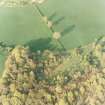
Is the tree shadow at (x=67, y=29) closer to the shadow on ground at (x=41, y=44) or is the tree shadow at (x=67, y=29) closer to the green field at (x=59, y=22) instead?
the green field at (x=59, y=22)

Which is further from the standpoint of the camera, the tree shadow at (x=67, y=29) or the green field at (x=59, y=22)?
the tree shadow at (x=67, y=29)

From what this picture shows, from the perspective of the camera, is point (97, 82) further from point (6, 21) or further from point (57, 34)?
point (6, 21)

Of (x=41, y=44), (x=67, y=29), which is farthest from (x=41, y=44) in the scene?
(x=67, y=29)

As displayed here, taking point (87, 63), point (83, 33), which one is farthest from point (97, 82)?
point (83, 33)

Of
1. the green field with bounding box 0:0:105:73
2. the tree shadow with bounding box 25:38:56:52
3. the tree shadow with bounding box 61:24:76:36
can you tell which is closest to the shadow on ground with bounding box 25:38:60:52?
the tree shadow with bounding box 25:38:56:52

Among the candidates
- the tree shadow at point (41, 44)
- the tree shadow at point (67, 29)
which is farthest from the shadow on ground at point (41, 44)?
the tree shadow at point (67, 29)

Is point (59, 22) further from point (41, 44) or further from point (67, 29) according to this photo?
point (41, 44)

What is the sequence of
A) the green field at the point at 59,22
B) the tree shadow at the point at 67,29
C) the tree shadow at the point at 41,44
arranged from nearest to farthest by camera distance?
the tree shadow at the point at 41,44
the green field at the point at 59,22
the tree shadow at the point at 67,29

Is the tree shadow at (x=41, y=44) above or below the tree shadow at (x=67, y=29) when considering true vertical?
below
